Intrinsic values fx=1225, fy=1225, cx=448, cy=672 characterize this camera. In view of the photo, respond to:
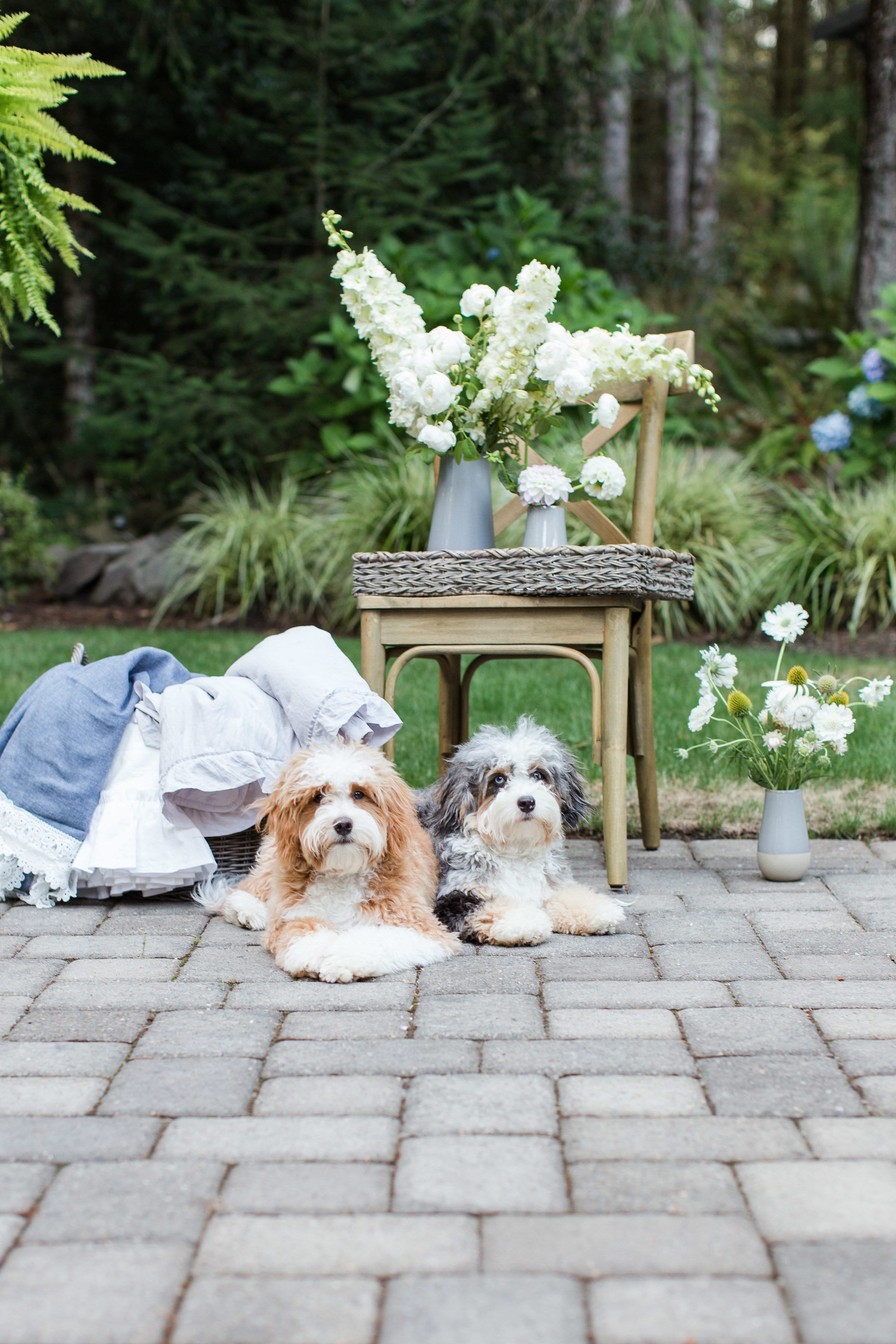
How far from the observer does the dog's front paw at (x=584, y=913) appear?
3168mm

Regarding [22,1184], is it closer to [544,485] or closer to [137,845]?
[137,845]

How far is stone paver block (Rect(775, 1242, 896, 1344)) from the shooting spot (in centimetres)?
152

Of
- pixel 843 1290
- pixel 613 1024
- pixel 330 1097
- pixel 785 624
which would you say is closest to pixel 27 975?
pixel 330 1097

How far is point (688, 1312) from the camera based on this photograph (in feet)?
5.12

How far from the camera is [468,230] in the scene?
9.71 metres

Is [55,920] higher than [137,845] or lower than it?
lower

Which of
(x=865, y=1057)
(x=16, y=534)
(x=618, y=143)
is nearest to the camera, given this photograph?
(x=865, y=1057)

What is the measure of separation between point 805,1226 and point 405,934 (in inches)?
55.2

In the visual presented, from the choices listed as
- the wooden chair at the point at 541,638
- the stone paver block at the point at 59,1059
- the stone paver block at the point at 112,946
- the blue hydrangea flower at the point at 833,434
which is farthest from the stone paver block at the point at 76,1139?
the blue hydrangea flower at the point at 833,434

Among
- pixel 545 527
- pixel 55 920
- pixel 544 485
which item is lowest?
pixel 55 920

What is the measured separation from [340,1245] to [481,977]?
1187 mm

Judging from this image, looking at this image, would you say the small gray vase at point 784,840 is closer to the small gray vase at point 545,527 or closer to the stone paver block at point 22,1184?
the small gray vase at point 545,527

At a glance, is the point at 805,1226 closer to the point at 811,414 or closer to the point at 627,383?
the point at 627,383

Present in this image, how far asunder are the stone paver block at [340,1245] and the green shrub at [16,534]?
8.33m
